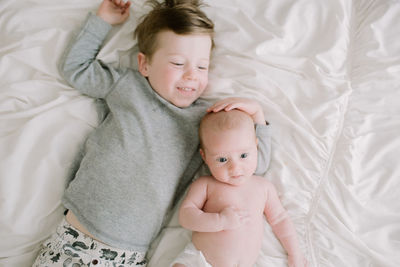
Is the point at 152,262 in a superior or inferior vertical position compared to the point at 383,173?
inferior

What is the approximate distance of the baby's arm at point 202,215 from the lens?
3.99 feet

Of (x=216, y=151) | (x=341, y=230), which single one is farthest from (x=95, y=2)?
(x=341, y=230)

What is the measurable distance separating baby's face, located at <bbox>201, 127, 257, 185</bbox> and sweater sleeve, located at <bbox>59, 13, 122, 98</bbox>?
513mm

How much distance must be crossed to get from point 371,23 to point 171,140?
3.13 feet

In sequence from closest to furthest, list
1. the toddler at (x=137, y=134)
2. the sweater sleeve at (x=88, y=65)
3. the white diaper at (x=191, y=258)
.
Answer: the white diaper at (x=191, y=258)
the toddler at (x=137, y=134)
the sweater sleeve at (x=88, y=65)

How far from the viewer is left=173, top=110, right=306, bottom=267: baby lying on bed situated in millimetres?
1236

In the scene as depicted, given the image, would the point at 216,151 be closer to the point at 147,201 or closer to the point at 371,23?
the point at 147,201

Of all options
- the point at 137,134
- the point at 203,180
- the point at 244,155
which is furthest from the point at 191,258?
the point at 137,134

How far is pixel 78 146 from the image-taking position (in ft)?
4.78

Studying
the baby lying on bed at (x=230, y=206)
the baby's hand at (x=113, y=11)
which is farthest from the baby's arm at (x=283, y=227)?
the baby's hand at (x=113, y=11)

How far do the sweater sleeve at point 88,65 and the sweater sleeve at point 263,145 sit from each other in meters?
0.64

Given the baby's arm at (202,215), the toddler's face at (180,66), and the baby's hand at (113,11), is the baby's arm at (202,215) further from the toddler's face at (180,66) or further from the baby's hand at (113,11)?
the baby's hand at (113,11)

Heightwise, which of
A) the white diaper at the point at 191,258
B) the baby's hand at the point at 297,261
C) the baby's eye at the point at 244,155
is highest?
the baby's eye at the point at 244,155

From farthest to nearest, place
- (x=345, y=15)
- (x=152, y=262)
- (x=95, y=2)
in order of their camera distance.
→ (x=95, y=2), (x=345, y=15), (x=152, y=262)
